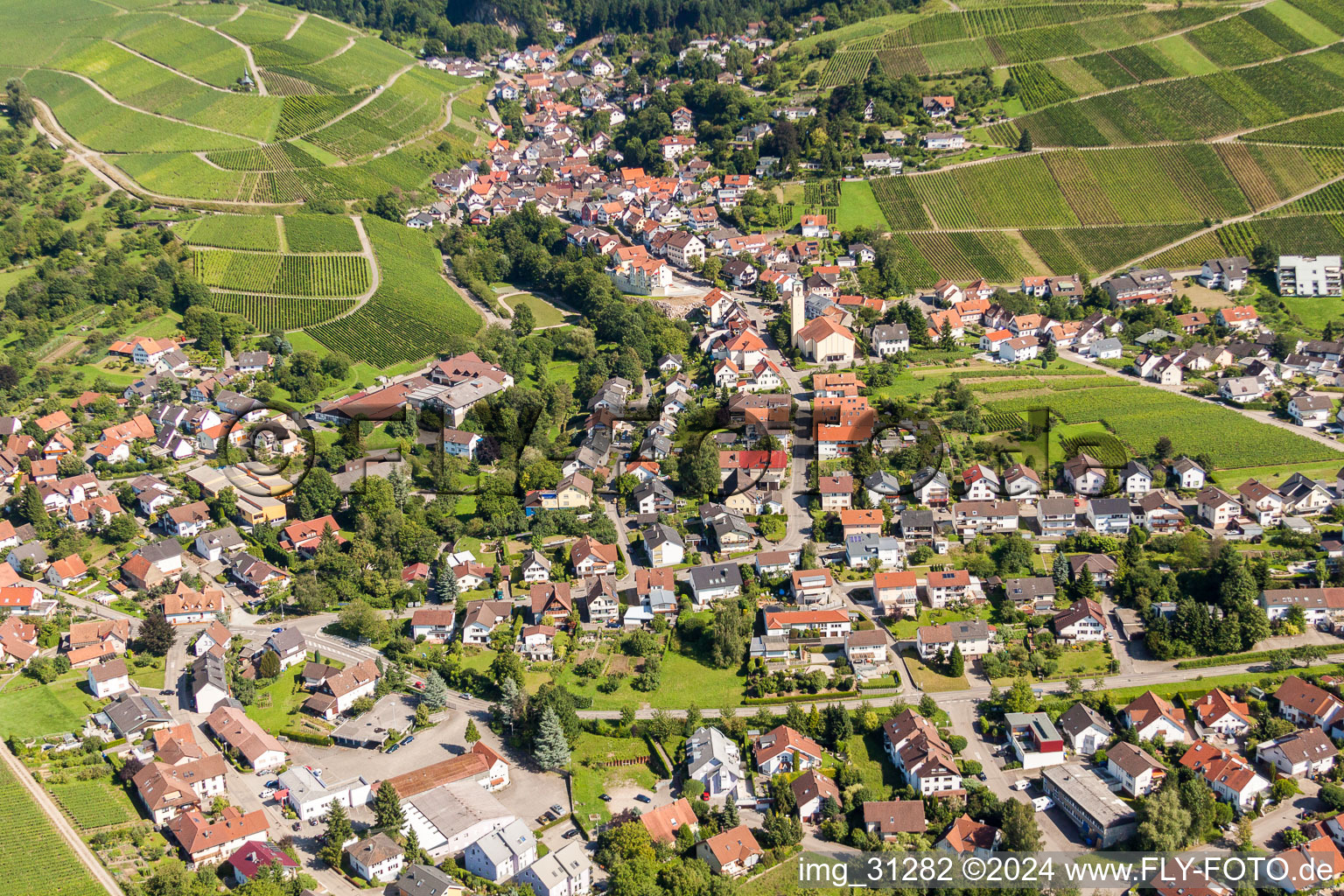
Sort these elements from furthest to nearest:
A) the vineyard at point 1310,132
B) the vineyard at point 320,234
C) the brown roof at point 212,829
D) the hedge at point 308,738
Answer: the vineyard at point 1310,132
the vineyard at point 320,234
the hedge at point 308,738
the brown roof at point 212,829

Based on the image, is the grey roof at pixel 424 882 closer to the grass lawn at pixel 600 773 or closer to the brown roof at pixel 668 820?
the grass lawn at pixel 600 773

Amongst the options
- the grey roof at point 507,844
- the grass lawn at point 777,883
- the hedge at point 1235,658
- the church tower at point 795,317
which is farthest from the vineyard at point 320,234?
the hedge at point 1235,658

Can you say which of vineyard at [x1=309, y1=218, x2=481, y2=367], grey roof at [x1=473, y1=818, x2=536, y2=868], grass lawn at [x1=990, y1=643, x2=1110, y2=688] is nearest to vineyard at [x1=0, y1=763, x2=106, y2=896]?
grey roof at [x1=473, y1=818, x2=536, y2=868]

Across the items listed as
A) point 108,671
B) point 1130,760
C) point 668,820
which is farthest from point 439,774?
point 1130,760

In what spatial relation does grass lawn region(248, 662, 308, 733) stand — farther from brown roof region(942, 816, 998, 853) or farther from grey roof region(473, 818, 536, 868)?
brown roof region(942, 816, 998, 853)

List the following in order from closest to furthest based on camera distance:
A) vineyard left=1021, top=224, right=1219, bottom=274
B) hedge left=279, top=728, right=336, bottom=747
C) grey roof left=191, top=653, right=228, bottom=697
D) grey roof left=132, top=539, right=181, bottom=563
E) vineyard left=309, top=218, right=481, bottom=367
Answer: hedge left=279, top=728, right=336, bottom=747
grey roof left=191, top=653, right=228, bottom=697
grey roof left=132, top=539, right=181, bottom=563
vineyard left=309, top=218, right=481, bottom=367
vineyard left=1021, top=224, right=1219, bottom=274
